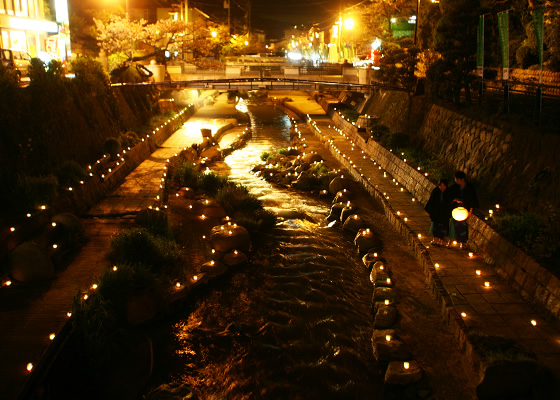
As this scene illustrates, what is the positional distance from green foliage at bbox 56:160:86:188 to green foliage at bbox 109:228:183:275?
135 inches

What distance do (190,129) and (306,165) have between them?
34.2 feet

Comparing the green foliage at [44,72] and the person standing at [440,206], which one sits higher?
the green foliage at [44,72]

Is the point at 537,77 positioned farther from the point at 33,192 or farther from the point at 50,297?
the point at 50,297

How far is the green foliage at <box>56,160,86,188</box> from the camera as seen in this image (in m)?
12.2

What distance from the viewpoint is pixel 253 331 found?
8.43 meters

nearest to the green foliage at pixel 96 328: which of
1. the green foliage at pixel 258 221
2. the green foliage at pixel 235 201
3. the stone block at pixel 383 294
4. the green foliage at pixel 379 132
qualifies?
the stone block at pixel 383 294

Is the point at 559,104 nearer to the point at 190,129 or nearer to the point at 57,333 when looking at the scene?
the point at 57,333

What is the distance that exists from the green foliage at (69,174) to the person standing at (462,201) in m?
9.16

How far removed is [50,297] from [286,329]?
4.04 m

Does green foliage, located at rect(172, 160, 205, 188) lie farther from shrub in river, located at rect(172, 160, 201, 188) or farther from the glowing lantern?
the glowing lantern

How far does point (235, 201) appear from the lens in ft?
46.0

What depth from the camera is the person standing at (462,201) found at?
30.7 ft

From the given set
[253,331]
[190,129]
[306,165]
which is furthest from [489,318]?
[190,129]

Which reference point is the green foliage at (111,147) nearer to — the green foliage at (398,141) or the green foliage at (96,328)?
the green foliage at (96,328)
